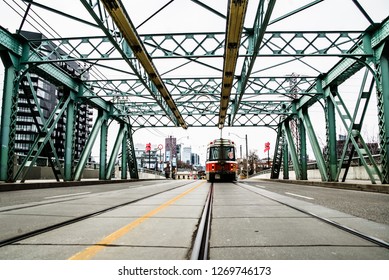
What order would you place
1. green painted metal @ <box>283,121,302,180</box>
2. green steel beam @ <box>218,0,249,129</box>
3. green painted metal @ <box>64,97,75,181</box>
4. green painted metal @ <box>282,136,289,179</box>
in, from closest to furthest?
green steel beam @ <box>218,0,249,129</box>, green painted metal @ <box>64,97,75,181</box>, green painted metal @ <box>283,121,302,180</box>, green painted metal @ <box>282,136,289,179</box>

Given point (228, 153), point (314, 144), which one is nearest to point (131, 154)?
point (228, 153)

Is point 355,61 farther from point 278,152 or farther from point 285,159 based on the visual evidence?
point 278,152

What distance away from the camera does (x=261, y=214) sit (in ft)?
16.1

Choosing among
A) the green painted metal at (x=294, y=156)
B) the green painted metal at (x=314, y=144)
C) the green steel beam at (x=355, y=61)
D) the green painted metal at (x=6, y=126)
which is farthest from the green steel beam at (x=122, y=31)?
the green painted metal at (x=294, y=156)

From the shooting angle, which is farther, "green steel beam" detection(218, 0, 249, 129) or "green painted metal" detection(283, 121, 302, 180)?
"green painted metal" detection(283, 121, 302, 180)

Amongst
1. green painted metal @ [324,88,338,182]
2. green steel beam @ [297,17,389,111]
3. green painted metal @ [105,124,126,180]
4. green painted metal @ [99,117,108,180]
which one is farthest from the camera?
green painted metal @ [105,124,126,180]

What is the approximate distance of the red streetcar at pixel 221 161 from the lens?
24753 millimetres

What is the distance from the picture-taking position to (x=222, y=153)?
994 inches

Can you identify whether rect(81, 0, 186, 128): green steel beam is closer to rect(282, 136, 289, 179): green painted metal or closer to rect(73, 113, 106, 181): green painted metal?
rect(73, 113, 106, 181): green painted metal

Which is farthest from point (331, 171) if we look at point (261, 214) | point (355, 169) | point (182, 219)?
point (182, 219)

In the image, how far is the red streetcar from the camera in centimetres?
2475

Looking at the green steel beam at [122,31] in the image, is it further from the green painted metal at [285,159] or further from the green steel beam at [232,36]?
the green painted metal at [285,159]

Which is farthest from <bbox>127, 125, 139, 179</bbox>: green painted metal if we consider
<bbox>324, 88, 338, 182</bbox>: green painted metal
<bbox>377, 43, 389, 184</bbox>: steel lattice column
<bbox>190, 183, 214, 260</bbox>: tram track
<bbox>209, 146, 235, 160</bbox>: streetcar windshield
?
<bbox>190, 183, 214, 260</bbox>: tram track

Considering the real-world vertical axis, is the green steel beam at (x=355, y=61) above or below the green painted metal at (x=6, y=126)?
above
